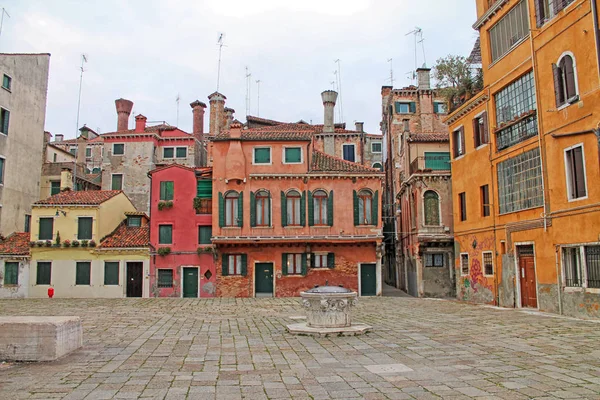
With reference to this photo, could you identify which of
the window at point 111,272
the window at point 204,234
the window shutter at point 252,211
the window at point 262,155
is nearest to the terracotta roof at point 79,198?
the window at point 111,272

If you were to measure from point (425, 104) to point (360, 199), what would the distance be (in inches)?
636

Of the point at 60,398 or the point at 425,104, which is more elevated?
the point at 425,104

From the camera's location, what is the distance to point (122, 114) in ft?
154

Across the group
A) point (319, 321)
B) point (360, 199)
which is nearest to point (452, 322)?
point (319, 321)

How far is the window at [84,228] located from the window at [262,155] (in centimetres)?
1100

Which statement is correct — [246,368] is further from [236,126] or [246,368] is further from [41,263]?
[41,263]

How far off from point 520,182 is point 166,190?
68.0 feet

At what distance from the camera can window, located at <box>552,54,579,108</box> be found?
54.5 feet

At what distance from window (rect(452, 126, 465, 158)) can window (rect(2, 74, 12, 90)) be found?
2963cm

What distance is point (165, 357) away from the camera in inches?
395

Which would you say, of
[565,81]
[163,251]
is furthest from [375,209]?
[565,81]

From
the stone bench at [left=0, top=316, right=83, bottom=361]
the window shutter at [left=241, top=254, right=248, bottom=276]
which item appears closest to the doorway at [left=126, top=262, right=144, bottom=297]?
the window shutter at [left=241, top=254, right=248, bottom=276]

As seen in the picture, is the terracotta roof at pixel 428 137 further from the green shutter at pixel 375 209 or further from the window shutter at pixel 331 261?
the window shutter at pixel 331 261

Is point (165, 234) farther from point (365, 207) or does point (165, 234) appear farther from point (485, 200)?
point (485, 200)
